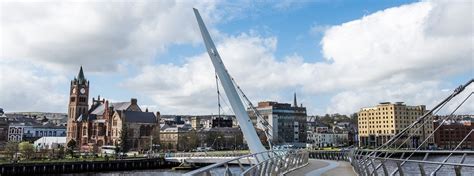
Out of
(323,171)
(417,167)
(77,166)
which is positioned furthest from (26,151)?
(417,167)

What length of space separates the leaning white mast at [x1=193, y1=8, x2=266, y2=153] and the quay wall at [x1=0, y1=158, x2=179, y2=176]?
45.3 m

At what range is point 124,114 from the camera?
408 feet

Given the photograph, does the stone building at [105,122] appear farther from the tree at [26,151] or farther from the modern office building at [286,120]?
the modern office building at [286,120]

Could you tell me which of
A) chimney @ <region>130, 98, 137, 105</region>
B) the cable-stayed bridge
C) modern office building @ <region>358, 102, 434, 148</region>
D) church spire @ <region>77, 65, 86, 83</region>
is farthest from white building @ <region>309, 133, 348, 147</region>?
the cable-stayed bridge

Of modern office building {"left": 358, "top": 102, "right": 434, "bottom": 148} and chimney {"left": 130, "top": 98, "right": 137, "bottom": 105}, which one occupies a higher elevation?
chimney {"left": 130, "top": 98, "right": 137, "bottom": 105}

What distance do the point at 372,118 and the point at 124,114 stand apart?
80089 millimetres

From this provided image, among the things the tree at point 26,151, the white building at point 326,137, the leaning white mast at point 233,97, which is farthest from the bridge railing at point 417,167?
the white building at point 326,137

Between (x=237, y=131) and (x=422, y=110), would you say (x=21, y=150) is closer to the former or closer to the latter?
(x=237, y=131)

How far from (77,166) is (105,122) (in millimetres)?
61128

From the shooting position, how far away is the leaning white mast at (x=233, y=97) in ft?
81.8

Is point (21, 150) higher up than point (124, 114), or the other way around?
point (124, 114)

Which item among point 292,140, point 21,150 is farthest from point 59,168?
point 292,140

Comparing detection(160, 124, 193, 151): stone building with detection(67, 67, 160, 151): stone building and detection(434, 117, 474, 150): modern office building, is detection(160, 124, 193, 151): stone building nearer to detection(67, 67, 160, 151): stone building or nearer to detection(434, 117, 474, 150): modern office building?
detection(67, 67, 160, 151): stone building

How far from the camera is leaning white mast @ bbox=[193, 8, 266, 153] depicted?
24.9 metres
